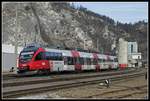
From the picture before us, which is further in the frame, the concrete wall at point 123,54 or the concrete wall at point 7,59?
the concrete wall at point 123,54

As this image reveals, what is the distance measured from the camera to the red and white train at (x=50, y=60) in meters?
48.2

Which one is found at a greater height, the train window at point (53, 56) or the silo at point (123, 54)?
the silo at point (123, 54)

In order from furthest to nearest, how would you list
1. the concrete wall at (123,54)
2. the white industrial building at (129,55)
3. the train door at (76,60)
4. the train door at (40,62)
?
1. the white industrial building at (129,55)
2. the concrete wall at (123,54)
3. the train door at (76,60)
4. the train door at (40,62)

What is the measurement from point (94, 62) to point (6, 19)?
71.2m

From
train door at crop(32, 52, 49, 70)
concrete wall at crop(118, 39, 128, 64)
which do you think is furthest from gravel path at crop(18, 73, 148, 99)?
concrete wall at crop(118, 39, 128, 64)

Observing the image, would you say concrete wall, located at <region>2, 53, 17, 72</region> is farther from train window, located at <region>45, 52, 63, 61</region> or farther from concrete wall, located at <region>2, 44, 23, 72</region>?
train window, located at <region>45, 52, 63, 61</region>

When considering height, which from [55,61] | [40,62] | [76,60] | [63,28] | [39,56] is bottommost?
[40,62]

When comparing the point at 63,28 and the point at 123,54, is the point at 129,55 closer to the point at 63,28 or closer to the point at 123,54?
the point at 123,54

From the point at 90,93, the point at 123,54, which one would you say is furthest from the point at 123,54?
the point at 90,93

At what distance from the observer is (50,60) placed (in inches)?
1965

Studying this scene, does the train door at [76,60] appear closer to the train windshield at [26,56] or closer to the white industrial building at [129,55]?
the train windshield at [26,56]

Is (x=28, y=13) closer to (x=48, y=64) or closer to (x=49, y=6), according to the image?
(x=49, y=6)

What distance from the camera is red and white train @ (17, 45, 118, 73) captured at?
48250 millimetres

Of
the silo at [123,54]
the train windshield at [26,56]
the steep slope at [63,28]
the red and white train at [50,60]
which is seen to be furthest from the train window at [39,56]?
the silo at [123,54]
